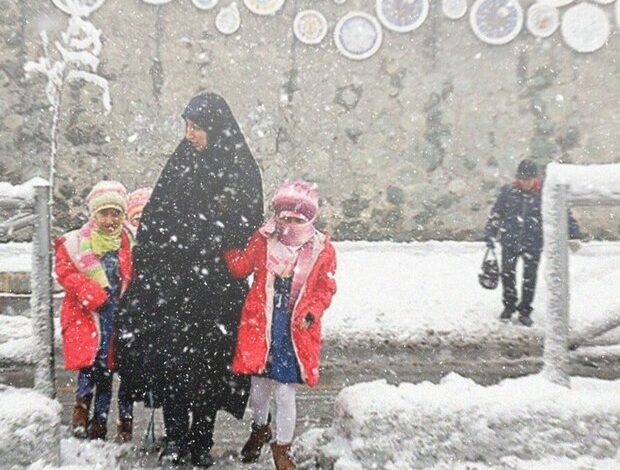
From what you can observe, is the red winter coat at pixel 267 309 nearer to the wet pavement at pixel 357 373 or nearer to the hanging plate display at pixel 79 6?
the wet pavement at pixel 357 373

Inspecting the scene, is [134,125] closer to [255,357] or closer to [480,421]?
[255,357]

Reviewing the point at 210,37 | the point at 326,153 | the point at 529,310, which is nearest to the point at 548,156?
the point at 326,153

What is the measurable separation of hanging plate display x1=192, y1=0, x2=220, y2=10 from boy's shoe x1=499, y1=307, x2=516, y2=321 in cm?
581

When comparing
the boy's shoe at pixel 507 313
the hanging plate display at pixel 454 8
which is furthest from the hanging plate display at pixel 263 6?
the boy's shoe at pixel 507 313

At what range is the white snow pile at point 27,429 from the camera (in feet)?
8.23

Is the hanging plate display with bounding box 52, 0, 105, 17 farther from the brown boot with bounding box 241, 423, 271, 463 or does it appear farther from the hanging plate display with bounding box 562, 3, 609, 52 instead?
the brown boot with bounding box 241, 423, 271, 463

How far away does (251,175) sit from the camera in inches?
134

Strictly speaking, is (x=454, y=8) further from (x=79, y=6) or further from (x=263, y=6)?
(x=79, y=6)

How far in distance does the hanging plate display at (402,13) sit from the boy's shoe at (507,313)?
190 inches

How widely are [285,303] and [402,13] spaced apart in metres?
7.61

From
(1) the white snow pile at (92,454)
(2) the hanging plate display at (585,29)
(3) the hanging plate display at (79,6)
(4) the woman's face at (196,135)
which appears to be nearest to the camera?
(1) the white snow pile at (92,454)

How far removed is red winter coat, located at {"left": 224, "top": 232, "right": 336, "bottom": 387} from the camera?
3162mm

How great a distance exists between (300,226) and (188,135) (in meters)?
0.70

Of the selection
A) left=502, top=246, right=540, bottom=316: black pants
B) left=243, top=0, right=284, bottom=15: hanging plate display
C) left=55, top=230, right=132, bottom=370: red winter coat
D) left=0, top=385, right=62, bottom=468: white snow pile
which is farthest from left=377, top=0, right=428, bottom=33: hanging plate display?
left=0, top=385, right=62, bottom=468: white snow pile
